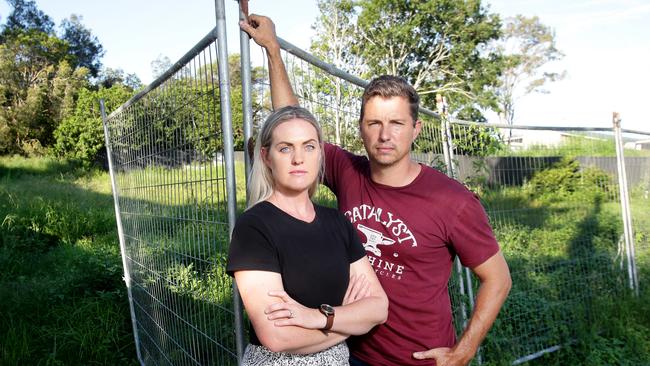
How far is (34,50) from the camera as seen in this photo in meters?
25.5

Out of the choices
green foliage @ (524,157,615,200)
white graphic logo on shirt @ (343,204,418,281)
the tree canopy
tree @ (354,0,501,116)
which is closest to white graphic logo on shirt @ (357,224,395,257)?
white graphic logo on shirt @ (343,204,418,281)

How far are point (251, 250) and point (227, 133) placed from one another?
0.75m

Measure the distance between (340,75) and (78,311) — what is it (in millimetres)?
4259

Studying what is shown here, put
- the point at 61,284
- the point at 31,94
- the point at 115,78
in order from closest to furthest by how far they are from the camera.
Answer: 1. the point at 61,284
2. the point at 31,94
3. the point at 115,78

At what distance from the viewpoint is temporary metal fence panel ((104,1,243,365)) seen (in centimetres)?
235

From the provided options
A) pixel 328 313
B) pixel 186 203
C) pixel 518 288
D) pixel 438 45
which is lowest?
pixel 518 288

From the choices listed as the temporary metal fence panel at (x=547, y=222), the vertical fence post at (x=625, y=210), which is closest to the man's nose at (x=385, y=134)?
the temporary metal fence panel at (x=547, y=222)

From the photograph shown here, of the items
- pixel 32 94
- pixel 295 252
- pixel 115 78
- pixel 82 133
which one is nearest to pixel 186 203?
pixel 295 252

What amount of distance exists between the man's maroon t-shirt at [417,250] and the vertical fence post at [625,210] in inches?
205

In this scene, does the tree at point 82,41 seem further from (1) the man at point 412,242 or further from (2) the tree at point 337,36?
(1) the man at point 412,242

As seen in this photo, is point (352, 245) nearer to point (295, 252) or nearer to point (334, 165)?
point (295, 252)

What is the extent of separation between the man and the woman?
25cm

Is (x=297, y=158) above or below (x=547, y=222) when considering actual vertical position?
above

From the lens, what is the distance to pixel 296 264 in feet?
5.49
